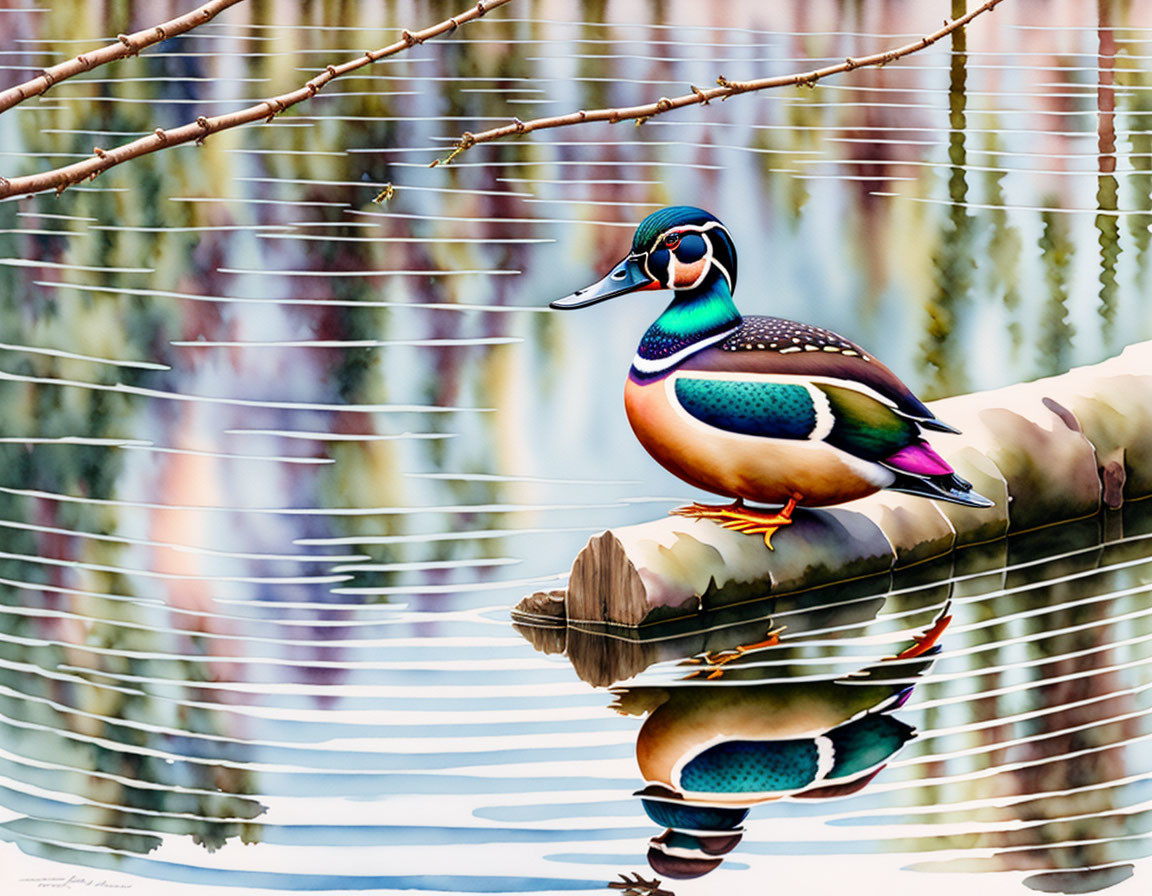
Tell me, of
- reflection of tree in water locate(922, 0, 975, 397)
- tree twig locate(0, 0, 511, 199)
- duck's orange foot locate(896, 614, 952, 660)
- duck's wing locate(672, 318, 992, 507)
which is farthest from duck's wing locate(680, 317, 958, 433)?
tree twig locate(0, 0, 511, 199)

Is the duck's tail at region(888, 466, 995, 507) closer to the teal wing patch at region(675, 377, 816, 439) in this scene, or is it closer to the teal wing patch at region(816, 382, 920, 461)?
the teal wing patch at region(816, 382, 920, 461)

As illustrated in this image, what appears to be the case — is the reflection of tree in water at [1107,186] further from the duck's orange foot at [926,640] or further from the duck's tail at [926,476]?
the duck's orange foot at [926,640]

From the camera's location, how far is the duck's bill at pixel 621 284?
2.56m

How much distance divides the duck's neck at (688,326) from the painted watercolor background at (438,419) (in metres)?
0.34

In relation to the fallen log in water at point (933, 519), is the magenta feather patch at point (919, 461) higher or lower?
higher

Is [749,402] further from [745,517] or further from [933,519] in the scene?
[933,519]

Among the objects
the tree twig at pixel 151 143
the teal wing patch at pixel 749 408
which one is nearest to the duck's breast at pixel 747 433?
the teal wing patch at pixel 749 408

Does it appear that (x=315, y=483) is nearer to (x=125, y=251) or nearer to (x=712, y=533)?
(x=712, y=533)

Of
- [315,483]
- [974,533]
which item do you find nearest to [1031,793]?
[974,533]

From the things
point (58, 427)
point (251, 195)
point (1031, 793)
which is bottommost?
point (1031, 793)

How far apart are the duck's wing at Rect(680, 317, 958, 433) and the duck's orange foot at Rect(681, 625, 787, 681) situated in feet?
1.26

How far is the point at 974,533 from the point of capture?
110 inches

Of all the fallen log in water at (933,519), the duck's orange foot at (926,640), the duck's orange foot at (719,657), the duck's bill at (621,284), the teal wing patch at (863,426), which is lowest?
the duck's orange foot at (926,640)

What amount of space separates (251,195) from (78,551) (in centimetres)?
206
